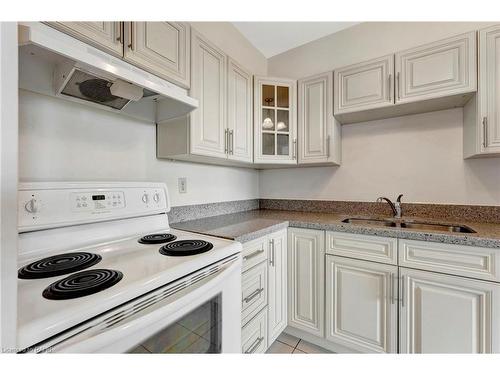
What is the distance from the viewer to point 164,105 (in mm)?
1302

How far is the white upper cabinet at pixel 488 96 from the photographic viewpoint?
131cm

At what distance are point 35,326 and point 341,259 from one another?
145 cm

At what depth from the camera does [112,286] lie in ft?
1.97

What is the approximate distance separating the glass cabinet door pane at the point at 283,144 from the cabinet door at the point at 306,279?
0.73 metres

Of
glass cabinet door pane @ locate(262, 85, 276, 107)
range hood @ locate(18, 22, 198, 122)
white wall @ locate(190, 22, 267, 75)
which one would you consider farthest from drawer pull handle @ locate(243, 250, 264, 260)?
white wall @ locate(190, 22, 267, 75)

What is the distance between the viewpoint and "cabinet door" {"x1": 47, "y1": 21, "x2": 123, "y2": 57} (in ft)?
2.70

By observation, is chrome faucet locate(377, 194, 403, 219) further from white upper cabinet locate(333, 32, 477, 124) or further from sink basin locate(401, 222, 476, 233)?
white upper cabinet locate(333, 32, 477, 124)

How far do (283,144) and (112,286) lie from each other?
1.70 m

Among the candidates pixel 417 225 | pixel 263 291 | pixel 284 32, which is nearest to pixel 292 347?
pixel 263 291

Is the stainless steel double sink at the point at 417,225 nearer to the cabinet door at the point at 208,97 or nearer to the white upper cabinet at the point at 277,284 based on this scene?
the white upper cabinet at the point at 277,284

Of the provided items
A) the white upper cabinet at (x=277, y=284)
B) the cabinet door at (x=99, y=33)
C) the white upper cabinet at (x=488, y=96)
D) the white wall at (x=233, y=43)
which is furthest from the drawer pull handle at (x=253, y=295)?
the white wall at (x=233, y=43)

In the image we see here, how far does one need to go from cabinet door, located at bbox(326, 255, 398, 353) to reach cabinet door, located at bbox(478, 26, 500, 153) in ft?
3.21

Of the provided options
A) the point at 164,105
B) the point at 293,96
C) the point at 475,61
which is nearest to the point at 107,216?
the point at 164,105

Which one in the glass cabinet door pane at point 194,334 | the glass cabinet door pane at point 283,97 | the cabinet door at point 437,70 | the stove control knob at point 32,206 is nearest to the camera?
the glass cabinet door pane at point 194,334
